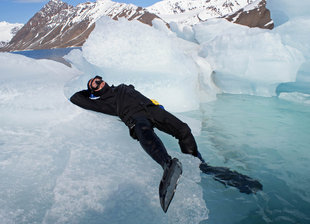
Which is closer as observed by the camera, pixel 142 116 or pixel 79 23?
pixel 142 116

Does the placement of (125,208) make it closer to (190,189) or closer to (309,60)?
(190,189)

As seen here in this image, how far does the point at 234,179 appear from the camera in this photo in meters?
2.69

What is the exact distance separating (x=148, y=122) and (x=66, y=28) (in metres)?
170

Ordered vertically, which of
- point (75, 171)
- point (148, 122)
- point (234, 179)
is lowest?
point (234, 179)

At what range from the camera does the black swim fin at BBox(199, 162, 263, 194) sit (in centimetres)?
256

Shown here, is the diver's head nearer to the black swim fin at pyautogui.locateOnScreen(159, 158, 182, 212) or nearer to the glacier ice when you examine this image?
the glacier ice

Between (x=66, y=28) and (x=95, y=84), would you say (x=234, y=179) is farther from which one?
(x=66, y=28)

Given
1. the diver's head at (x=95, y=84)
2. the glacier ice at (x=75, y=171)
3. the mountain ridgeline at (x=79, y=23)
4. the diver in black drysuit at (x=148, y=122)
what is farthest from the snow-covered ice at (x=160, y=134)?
the mountain ridgeline at (x=79, y=23)

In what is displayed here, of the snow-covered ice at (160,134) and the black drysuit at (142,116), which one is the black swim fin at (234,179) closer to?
the snow-covered ice at (160,134)

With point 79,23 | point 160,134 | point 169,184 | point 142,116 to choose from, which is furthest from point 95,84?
point 79,23

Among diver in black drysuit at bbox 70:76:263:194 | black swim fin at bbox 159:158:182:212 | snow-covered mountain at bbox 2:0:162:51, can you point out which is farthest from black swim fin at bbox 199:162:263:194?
snow-covered mountain at bbox 2:0:162:51

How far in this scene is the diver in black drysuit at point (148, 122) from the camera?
8.27 feet

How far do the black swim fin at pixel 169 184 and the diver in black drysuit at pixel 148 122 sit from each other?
33 centimetres

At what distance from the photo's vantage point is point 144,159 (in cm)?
271
